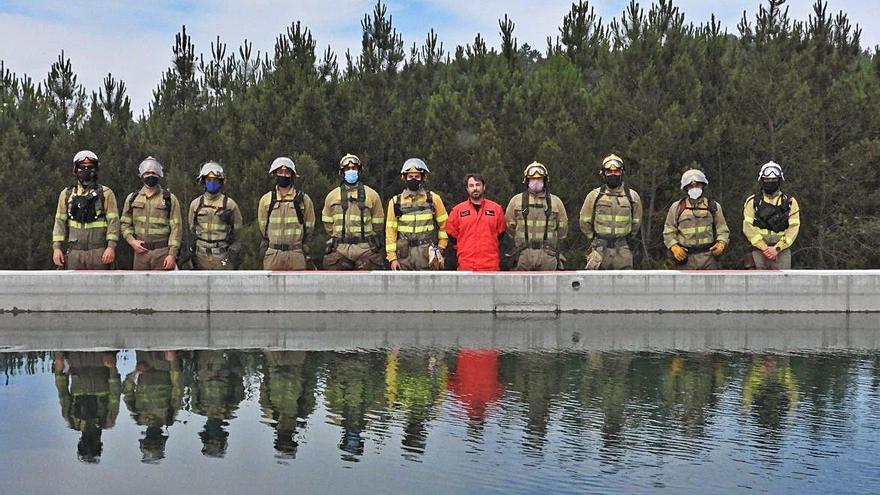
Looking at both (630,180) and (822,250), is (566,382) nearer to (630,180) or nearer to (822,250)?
(630,180)

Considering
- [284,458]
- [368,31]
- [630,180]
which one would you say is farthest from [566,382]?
[368,31]

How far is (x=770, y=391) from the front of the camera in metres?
9.74

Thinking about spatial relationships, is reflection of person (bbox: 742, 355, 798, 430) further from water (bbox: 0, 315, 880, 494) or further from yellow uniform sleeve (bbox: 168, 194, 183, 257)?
yellow uniform sleeve (bbox: 168, 194, 183, 257)

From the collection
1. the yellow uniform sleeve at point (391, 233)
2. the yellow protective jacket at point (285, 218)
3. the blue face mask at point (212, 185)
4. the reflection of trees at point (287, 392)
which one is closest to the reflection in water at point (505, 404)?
the reflection of trees at point (287, 392)

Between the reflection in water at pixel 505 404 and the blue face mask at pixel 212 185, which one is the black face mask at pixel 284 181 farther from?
the reflection in water at pixel 505 404

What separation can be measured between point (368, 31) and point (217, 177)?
34.3 feet

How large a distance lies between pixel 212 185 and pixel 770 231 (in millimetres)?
7068

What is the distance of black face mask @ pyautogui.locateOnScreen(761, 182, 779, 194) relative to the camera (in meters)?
15.2

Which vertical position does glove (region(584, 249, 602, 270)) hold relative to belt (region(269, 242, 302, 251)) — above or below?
below

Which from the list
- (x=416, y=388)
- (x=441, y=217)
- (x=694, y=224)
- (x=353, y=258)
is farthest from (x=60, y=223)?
(x=694, y=224)

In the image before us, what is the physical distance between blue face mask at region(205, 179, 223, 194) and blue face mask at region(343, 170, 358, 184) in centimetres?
165

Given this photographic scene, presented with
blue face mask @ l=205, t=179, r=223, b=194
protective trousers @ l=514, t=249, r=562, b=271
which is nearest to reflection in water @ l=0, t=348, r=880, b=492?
protective trousers @ l=514, t=249, r=562, b=271

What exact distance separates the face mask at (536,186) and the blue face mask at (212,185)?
389 cm

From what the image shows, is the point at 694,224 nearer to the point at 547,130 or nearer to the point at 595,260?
the point at 595,260
